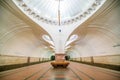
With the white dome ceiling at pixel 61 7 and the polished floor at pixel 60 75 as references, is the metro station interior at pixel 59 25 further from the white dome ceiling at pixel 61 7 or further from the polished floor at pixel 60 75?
the polished floor at pixel 60 75

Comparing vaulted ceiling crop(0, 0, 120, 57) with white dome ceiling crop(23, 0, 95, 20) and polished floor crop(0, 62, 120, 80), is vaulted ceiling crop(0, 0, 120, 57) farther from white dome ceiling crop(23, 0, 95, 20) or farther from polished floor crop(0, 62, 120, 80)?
polished floor crop(0, 62, 120, 80)

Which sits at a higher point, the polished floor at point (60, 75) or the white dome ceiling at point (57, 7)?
the white dome ceiling at point (57, 7)

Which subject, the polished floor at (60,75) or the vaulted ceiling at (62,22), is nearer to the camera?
the polished floor at (60,75)

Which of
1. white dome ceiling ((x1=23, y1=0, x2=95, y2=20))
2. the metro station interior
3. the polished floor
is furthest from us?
white dome ceiling ((x1=23, y1=0, x2=95, y2=20))

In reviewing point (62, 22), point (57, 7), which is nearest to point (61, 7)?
point (57, 7)

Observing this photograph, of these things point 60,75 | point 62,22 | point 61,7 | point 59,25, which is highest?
point 61,7

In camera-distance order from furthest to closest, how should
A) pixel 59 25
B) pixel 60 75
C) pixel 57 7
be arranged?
1. pixel 57 7
2. pixel 59 25
3. pixel 60 75

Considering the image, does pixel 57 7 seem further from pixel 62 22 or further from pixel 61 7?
pixel 62 22

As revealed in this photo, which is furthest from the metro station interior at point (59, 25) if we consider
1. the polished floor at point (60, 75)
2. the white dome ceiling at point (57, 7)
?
the polished floor at point (60, 75)

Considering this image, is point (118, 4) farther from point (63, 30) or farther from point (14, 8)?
point (14, 8)

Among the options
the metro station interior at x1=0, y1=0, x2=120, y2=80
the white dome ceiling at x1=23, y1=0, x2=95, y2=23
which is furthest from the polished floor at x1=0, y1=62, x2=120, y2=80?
the white dome ceiling at x1=23, y1=0, x2=95, y2=23

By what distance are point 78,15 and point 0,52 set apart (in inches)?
322

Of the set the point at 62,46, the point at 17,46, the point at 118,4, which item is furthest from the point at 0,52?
the point at 118,4

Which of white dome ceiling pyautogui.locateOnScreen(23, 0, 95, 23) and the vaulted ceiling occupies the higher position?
white dome ceiling pyautogui.locateOnScreen(23, 0, 95, 23)
